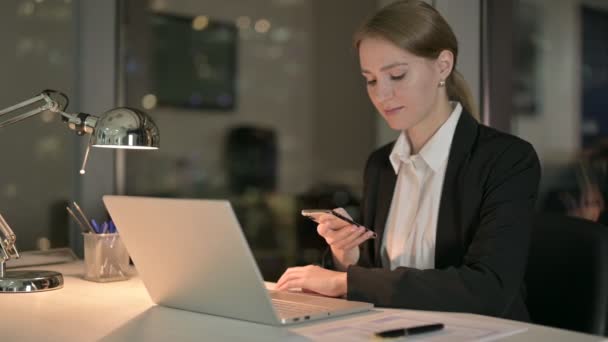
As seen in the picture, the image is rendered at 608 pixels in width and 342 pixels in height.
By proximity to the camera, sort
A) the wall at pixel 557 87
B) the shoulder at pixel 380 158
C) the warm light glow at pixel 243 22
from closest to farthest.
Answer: the shoulder at pixel 380 158, the wall at pixel 557 87, the warm light glow at pixel 243 22

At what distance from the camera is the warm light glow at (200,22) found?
4144 millimetres

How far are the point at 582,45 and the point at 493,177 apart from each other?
75 centimetres

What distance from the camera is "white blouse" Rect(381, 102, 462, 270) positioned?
1.55m

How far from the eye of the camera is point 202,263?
3.59 ft

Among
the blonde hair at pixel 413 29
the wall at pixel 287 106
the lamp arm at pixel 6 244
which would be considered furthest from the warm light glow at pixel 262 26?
the lamp arm at pixel 6 244

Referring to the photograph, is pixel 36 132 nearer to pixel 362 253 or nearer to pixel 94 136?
pixel 94 136

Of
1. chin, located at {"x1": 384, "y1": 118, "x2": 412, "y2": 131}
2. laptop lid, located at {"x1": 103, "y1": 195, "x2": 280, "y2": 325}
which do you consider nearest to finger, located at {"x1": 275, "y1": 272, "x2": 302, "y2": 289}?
laptop lid, located at {"x1": 103, "y1": 195, "x2": 280, "y2": 325}

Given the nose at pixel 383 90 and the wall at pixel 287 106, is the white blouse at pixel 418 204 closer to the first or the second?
the nose at pixel 383 90

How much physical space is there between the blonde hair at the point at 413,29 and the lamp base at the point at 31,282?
849mm

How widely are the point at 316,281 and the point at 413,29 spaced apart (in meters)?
0.59

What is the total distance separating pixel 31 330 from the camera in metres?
1.09

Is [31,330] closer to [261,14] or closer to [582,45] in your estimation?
[582,45]

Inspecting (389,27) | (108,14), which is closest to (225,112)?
(108,14)

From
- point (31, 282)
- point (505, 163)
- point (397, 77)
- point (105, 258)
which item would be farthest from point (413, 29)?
point (31, 282)
